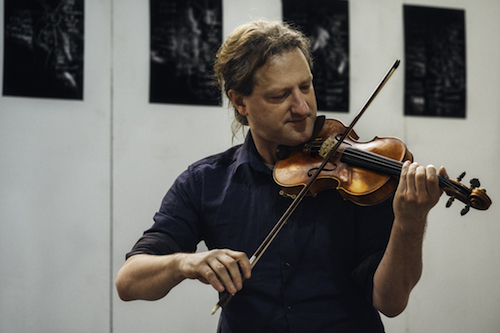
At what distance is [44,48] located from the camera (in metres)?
2.07

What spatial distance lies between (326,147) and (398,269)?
1.36ft

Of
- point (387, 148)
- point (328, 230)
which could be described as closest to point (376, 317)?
point (328, 230)

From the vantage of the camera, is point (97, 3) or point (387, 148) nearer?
point (387, 148)

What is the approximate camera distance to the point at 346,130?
1.34 m

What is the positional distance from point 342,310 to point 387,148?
1.64 ft

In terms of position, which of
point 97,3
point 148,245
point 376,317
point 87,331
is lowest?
point 87,331

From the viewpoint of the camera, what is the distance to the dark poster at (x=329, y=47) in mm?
2348

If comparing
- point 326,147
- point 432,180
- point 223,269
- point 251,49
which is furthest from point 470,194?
point 251,49

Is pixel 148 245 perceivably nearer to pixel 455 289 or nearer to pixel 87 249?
pixel 87 249

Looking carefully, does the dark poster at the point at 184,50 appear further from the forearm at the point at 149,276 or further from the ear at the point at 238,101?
the forearm at the point at 149,276

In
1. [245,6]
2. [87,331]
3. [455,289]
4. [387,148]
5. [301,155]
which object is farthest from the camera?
[455,289]

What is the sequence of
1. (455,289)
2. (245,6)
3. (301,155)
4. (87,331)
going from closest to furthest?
1. (301,155)
2. (87,331)
3. (245,6)
4. (455,289)

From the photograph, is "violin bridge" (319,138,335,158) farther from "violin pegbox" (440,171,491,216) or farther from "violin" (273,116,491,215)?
"violin pegbox" (440,171,491,216)

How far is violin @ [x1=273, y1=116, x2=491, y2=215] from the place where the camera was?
1.08 metres
